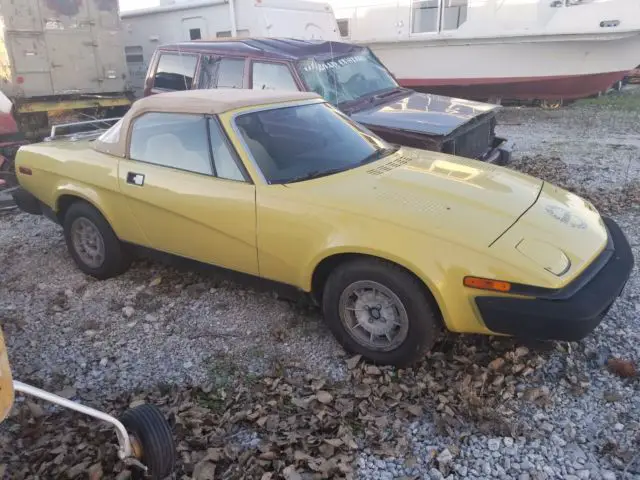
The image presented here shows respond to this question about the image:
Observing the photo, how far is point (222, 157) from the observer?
12.3ft

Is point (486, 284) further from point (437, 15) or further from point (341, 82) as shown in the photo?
point (437, 15)

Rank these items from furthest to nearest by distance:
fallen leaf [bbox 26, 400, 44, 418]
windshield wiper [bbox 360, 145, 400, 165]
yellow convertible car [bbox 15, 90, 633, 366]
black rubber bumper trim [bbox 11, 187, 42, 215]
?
1. black rubber bumper trim [bbox 11, 187, 42, 215]
2. windshield wiper [bbox 360, 145, 400, 165]
3. fallen leaf [bbox 26, 400, 44, 418]
4. yellow convertible car [bbox 15, 90, 633, 366]

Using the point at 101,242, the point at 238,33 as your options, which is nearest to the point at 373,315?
the point at 101,242

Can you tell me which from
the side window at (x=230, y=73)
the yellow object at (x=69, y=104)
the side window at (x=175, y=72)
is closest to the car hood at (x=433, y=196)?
the side window at (x=230, y=73)

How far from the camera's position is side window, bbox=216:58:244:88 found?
266 inches

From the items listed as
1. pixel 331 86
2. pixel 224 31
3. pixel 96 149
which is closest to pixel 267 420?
pixel 96 149

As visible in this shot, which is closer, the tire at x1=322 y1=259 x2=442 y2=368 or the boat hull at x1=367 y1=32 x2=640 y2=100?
the tire at x1=322 y1=259 x2=442 y2=368

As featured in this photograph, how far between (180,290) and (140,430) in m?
2.11

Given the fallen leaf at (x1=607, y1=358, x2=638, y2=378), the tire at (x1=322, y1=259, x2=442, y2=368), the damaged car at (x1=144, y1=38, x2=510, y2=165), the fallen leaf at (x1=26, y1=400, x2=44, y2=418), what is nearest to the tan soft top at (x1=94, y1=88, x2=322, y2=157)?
the tire at (x1=322, y1=259, x2=442, y2=368)

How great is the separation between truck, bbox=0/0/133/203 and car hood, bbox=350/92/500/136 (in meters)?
5.78

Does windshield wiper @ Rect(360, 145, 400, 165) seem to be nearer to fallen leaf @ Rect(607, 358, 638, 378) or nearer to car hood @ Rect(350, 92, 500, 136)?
car hood @ Rect(350, 92, 500, 136)

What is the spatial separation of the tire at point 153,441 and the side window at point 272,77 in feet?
15.4

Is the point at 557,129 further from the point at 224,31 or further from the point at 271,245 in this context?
the point at 271,245

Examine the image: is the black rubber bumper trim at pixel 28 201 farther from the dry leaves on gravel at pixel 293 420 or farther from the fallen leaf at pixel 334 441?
the fallen leaf at pixel 334 441
